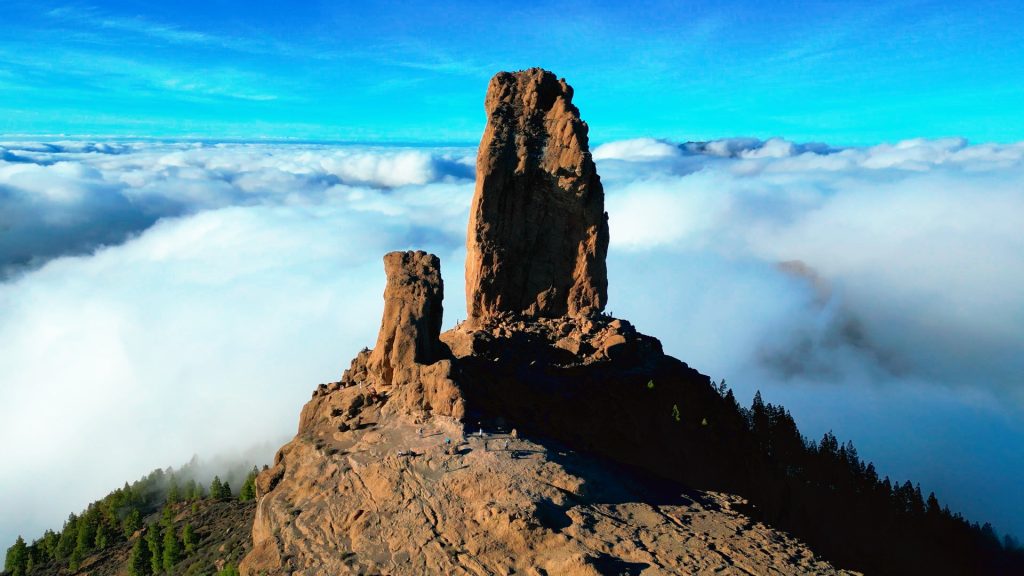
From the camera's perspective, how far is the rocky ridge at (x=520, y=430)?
27281 mm

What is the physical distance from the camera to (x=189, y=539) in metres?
47.5

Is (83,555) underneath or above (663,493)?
underneath

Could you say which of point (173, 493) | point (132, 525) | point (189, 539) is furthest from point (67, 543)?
point (189, 539)

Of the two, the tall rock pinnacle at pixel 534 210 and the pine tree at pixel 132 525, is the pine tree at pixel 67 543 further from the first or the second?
the tall rock pinnacle at pixel 534 210

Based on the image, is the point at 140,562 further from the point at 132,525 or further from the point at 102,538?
the point at 132,525

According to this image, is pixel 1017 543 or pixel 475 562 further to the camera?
pixel 1017 543

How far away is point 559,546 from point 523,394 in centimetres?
1411

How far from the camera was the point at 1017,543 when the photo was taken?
300ft

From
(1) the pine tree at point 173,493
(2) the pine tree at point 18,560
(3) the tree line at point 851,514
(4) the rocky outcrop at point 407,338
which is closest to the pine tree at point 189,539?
(4) the rocky outcrop at point 407,338

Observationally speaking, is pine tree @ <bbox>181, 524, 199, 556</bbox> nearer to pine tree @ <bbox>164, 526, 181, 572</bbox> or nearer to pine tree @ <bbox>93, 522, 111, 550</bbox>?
pine tree @ <bbox>164, 526, 181, 572</bbox>

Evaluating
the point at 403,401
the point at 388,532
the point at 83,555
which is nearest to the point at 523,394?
the point at 403,401

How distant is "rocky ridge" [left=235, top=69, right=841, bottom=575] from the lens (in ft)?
89.5

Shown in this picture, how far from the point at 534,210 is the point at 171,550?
3194 cm

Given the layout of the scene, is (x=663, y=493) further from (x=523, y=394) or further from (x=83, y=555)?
(x=83, y=555)
